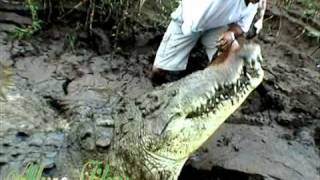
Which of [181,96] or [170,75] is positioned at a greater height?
[170,75]

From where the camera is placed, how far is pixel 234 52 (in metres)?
3.22

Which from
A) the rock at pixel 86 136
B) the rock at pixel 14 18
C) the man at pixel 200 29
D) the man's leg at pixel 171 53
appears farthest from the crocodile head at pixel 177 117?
the rock at pixel 14 18

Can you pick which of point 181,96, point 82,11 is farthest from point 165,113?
point 82,11

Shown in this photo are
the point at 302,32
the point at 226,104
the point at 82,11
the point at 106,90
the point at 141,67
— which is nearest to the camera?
the point at 226,104

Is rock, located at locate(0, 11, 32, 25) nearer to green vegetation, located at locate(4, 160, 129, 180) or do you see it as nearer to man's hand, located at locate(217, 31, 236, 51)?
man's hand, located at locate(217, 31, 236, 51)

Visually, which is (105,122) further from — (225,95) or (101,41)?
(101,41)

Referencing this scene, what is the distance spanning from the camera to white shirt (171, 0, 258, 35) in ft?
11.5

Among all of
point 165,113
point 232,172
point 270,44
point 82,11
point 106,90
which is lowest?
point 232,172

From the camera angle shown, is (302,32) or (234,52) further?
(302,32)

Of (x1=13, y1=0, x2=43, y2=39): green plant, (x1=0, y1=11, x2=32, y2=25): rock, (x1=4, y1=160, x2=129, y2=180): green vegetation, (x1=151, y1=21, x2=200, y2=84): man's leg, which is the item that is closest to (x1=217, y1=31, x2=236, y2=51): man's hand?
(x1=151, y1=21, x2=200, y2=84): man's leg

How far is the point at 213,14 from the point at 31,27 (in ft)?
4.24

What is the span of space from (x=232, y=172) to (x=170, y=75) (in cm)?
107

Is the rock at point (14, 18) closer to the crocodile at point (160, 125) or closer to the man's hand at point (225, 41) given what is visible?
the crocodile at point (160, 125)

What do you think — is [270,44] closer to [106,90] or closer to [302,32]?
[302,32]
